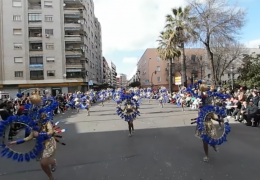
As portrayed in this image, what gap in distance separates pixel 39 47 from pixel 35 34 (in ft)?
9.88

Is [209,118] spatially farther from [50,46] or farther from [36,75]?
[50,46]

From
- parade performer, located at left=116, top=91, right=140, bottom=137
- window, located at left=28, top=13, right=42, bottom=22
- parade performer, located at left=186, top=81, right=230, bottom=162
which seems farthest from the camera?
window, located at left=28, top=13, right=42, bottom=22

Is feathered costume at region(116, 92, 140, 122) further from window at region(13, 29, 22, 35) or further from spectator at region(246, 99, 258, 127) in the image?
window at region(13, 29, 22, 35)

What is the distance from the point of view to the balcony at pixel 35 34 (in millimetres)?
42031

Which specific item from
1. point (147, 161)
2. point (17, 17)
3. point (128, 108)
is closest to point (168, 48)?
point (128, 108)

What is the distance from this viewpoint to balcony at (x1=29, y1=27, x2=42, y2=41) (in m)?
42.0

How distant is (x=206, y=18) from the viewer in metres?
19.9

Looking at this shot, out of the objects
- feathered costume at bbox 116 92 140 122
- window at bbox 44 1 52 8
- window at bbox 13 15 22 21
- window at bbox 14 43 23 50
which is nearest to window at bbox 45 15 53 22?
window at bbox 44 1 52 8

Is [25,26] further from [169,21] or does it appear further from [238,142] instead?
[238,142]

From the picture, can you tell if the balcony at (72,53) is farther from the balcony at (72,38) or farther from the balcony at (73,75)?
the balcony at (73,75)

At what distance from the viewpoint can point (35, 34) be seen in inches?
1704

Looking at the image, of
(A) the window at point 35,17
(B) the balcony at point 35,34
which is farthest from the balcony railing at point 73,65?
(A) the window at point 35,17

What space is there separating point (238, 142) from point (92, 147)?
189 inches

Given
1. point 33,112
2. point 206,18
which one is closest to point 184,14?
point 206,18
